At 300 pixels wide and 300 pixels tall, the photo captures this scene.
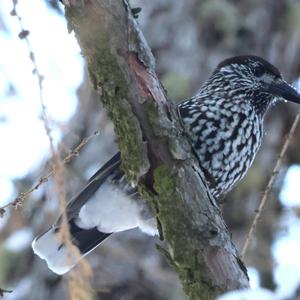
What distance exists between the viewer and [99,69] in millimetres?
2799

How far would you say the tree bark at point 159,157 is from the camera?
2785 millimetres

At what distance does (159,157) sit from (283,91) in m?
1.69

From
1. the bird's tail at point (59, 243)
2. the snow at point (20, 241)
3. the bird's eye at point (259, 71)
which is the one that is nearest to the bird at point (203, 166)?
the bird's tail at point (59, 243)

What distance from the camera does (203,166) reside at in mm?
3896

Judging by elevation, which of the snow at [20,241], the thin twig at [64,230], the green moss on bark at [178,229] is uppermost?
the thin twig at [64,230]

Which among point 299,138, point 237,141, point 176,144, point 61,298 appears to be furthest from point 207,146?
point 299,138

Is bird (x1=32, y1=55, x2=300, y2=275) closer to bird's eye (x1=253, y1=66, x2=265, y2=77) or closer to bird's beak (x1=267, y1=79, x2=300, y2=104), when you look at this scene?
bird's beak (x1=267, y1=79, x2=300, y2=104)

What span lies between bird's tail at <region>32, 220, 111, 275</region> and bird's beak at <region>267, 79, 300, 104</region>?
1.08 metres

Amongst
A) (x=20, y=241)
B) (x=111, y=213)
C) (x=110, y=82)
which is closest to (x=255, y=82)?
(x=111, y=213)

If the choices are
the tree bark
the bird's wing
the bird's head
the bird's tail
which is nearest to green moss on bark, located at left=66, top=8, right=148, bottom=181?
the tree bark

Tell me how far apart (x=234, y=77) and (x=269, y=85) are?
0.60ft

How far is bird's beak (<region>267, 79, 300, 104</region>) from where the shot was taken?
14.5 feet

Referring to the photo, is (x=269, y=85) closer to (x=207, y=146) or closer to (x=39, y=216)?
(x=207, y=146)

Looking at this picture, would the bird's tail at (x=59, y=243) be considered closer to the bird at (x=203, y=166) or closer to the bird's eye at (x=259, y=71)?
the bird at (x=203, y=166)
